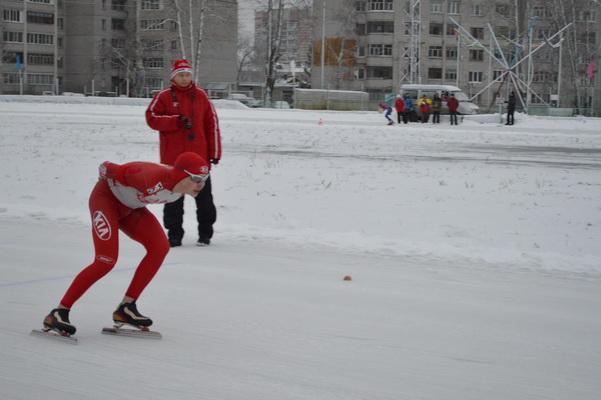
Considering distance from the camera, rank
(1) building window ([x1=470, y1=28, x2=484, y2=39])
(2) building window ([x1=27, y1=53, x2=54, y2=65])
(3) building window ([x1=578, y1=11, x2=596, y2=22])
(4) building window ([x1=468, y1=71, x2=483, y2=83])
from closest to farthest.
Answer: (3) building window ([x1=578, y1=11, x2=596, y2=22]) → (1) building window ([x1=470, y1=28, x2=484, y2=39]) → (4) building window ([x1=468, y1=71, x2=483, y2=83]) → (2) building window ([x1=27, y1=53, x2=54, y2=65])

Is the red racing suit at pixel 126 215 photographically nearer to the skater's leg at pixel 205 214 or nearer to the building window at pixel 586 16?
the skater's leg at pixel 205 214

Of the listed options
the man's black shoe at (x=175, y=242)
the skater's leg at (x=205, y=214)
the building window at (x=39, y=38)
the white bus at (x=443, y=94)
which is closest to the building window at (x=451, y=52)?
the white bus at (x=443, y=94)

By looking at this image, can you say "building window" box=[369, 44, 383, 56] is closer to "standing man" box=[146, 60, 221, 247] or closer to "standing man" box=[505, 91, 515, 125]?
"standing man" box=[505, 91, 515, 125]

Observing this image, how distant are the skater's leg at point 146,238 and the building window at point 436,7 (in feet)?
264

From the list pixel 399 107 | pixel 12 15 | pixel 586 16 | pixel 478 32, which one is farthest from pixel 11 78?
pixel 399 107

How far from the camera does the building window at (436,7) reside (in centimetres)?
8238

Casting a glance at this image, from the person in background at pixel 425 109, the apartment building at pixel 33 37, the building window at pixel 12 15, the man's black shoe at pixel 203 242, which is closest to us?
the man's black shoe at pixel 203 242

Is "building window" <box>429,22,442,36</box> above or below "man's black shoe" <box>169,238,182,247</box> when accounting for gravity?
above

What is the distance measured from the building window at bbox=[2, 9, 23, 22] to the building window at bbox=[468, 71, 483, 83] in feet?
157

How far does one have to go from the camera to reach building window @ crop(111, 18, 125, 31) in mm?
91750

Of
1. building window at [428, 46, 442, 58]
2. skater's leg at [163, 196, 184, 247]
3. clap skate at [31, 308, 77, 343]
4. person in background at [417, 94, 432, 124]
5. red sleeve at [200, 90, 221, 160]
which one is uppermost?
building window at [428, 46, 442, 58]

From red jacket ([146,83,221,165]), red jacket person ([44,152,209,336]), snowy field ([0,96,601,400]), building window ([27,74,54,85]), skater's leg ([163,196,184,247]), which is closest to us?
snowy field ([0,96,601,400])

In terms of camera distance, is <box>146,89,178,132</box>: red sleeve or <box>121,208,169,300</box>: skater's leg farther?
<box>146,89,178,132</box>: red sleeve

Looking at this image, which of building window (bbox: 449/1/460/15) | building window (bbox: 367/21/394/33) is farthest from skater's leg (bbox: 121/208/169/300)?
building window (bbox: 449/1/460/15)
